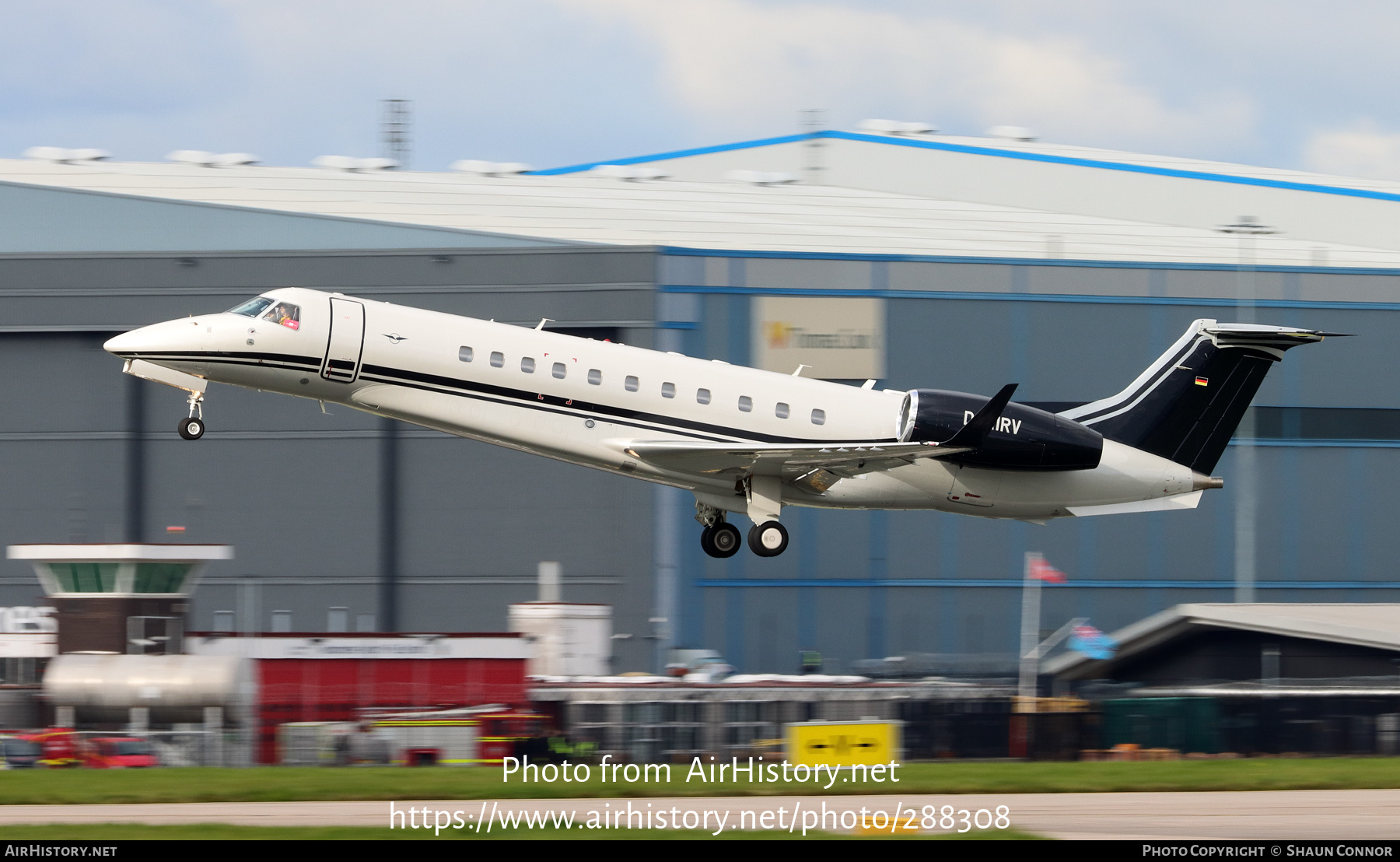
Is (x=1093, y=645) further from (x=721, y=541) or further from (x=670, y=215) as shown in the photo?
(x=670, y=215)

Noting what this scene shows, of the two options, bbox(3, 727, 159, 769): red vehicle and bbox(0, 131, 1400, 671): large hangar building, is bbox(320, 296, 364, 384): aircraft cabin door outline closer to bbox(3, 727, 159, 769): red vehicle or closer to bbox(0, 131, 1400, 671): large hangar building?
bbox(3, 727, 159, 769): red vehicle

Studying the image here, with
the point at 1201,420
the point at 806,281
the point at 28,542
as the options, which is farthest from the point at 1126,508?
the point at 28,542

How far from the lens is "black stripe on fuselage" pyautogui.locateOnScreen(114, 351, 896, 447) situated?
77.6 ft

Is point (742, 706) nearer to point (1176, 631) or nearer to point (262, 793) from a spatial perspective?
point (262, 793)

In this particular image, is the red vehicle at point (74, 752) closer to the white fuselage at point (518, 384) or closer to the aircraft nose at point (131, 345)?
the aircraft nose at point (131, 345)

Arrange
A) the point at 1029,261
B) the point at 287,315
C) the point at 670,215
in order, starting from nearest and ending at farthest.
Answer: the point at 287,315 < the point at 1029,261 < the point at 670,215

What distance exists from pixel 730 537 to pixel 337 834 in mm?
9734

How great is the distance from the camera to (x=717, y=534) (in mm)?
26891

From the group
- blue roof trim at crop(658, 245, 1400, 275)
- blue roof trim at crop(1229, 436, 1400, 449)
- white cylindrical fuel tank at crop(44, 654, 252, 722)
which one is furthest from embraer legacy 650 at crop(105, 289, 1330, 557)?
blue roof trim at crop(1229, 436, 1400, 449)

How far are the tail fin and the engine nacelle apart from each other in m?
1.35

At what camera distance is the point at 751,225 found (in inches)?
1982

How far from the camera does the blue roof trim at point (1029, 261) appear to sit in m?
46.8

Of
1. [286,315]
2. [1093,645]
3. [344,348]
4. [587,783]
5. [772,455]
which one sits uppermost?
[286,315]

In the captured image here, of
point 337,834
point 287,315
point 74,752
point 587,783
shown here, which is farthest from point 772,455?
point 74,752
